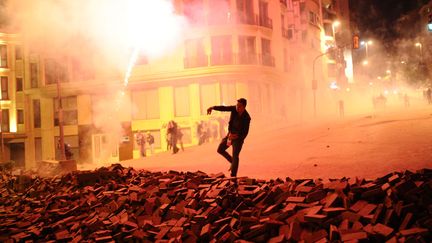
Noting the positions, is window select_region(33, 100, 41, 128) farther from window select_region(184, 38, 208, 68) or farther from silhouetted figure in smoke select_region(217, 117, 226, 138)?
silhouetted figure in smoke select_region(217, 117, 226, 138)

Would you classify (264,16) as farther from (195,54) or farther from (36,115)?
(36,115)

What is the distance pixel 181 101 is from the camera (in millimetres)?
26938

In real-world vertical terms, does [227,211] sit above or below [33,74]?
below

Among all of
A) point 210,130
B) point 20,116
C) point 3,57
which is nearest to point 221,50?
point 210,130

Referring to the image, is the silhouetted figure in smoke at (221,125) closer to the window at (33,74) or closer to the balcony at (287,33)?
the balcony at (287,33)

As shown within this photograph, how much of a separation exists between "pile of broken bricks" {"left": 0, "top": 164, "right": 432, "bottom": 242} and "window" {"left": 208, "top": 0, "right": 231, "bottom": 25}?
19316mm

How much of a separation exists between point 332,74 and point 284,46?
23025 mm

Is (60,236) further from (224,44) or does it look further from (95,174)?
(224,44)

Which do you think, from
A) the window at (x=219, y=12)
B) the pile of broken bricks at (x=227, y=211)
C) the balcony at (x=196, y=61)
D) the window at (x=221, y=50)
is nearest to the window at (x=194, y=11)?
the window at (x=219, y=12)

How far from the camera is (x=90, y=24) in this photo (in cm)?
1845

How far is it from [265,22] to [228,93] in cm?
717

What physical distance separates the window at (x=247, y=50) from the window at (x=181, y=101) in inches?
179

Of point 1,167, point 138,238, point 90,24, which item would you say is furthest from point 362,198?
point 90,24

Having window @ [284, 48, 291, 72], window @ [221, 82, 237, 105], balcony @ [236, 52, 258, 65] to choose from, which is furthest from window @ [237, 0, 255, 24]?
window @ [284, 48, 291, 72]
